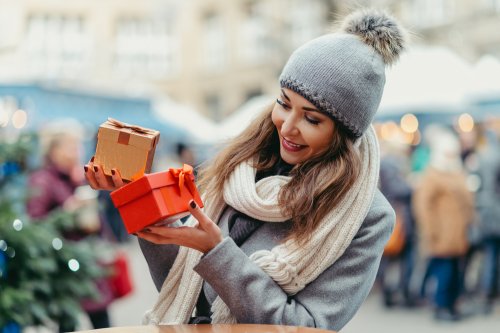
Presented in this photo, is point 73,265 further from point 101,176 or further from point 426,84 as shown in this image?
point 426,84

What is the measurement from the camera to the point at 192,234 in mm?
1918

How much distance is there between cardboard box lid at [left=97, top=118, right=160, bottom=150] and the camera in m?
2.00

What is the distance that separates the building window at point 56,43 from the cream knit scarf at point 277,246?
1269 inches

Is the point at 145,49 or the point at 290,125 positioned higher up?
the point at 290,125

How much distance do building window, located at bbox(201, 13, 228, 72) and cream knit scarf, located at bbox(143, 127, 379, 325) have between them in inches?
1175

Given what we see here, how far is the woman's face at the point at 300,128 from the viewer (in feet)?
6.98

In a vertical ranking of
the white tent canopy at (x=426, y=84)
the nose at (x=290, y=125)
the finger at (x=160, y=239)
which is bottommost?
the white tent canopy at (x=426, y=84)

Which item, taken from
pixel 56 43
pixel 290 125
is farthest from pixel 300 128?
pixel 56 43

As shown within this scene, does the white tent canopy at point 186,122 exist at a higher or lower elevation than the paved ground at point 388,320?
lower

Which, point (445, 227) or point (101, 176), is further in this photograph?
point (445, 227)

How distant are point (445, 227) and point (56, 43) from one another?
98.9 ft

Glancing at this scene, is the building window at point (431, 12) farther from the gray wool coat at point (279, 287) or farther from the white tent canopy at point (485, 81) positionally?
the gray wool coat at point (279, 287)

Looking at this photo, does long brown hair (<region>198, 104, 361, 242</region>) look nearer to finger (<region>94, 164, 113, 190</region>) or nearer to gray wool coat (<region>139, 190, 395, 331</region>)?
gray wool coat (<region>139, 190, 395, 331</region>)

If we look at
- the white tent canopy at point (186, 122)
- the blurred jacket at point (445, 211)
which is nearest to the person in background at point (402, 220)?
the blurred jacket at point (445, 211)
